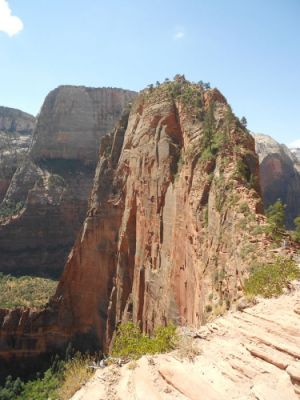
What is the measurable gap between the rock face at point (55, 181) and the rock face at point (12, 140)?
8310mm

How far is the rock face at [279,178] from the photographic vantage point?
3846 inches

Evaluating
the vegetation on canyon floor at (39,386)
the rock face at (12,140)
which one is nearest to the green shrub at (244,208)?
the vegetation on canyon floor at (39,386)

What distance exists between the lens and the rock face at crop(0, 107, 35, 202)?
3981 inches

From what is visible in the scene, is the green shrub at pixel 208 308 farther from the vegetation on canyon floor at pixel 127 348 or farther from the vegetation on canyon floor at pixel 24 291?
the vegetation on canyon floor at pixel 24 291

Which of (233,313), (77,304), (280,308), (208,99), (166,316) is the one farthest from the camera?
(77,304)

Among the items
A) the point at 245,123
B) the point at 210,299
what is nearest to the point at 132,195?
the point at 245,123

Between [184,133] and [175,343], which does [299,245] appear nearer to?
[175,343]

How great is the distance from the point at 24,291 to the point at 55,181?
1245 inches

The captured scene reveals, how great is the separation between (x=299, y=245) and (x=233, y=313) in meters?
7.81

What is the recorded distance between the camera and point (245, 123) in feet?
114

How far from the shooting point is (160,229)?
1353 inches

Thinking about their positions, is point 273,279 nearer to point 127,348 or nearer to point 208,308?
point 127,348

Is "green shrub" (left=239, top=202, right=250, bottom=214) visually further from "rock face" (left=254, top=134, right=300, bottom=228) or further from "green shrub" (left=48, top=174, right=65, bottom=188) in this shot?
"rock face" (left=254, top=134, right=300, bottom=228)

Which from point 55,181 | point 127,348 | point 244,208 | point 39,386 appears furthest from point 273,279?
point 55,181
